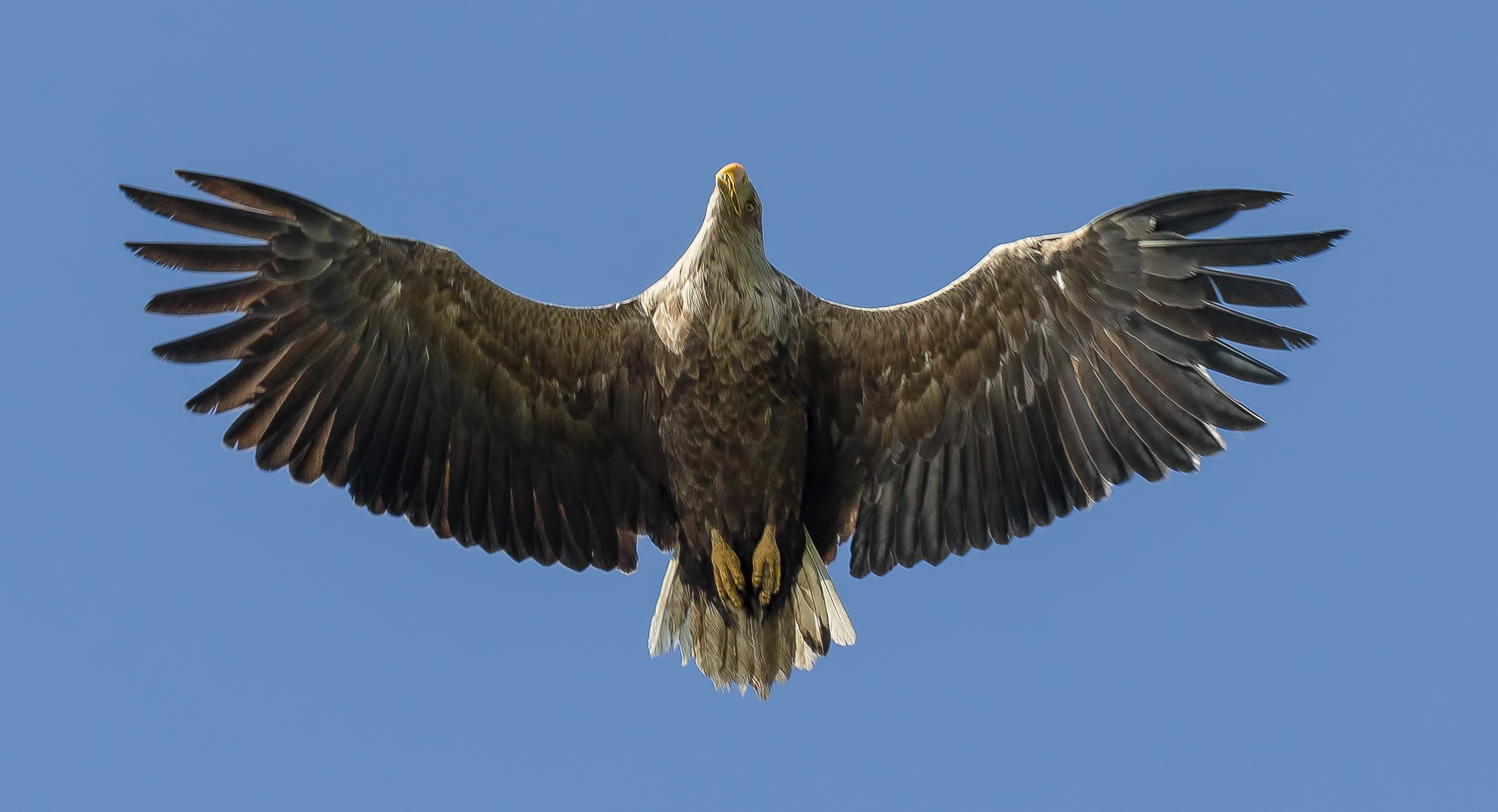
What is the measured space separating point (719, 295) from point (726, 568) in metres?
1.54

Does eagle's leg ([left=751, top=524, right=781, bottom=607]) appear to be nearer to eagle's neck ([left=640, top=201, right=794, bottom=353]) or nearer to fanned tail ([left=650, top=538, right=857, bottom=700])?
fanned tail ([left=650, top=538, right=857, bottom=700])

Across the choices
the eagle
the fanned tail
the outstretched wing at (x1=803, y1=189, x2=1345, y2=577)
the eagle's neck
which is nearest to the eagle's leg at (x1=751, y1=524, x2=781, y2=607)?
the eagle

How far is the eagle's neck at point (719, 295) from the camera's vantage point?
914cm

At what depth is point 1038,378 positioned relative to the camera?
371 inches

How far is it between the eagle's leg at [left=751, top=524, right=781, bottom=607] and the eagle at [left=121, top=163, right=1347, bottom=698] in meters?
0.02

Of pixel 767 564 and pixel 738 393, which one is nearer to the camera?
pixel 738 393

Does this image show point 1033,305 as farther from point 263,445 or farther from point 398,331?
point 263,445

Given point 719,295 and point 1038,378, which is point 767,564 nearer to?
point 719,295

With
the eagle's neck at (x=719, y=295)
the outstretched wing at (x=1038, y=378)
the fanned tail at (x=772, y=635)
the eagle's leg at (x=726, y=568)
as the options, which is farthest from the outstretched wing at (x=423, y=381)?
the outstretched wing at (x=1038, y=378)

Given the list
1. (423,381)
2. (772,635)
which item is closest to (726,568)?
(772,635)

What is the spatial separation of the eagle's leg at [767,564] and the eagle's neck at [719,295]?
1112mm

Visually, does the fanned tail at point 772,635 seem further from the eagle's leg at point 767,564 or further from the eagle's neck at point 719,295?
the eagle's neck at point 719,295

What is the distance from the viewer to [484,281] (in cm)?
909

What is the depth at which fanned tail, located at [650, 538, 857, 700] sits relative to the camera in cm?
973
